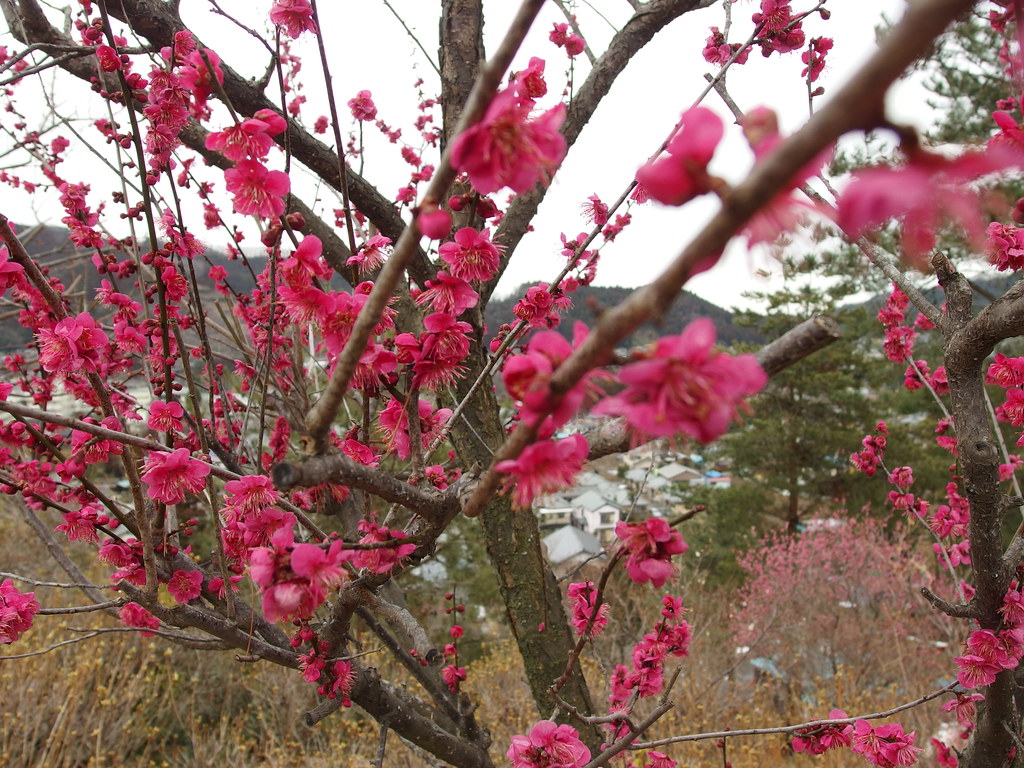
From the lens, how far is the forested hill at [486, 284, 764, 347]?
50 centimetres

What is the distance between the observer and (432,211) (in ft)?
1.96

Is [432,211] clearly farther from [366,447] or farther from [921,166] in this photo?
[366,447]

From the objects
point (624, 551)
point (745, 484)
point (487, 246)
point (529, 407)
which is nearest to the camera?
point (529, 407)

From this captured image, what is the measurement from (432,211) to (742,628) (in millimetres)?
10747

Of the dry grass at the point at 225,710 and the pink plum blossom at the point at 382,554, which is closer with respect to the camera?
the pink plum blossom at the point at 382,554

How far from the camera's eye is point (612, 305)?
26.2 inches

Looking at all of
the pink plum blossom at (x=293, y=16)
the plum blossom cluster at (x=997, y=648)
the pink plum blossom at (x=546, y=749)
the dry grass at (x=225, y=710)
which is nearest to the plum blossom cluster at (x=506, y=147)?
the pink plum blossom at (x=293, y=16)

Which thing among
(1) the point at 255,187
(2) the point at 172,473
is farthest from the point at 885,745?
(1) the point at 255,187

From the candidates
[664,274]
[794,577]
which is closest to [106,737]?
[664,274]

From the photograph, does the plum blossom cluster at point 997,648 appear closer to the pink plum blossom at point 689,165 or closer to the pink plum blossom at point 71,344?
the pink plum blossom at point 689,165

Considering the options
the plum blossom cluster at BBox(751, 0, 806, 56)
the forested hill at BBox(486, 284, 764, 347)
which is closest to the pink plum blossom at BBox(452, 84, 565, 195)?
the forested hill at BBox(486, 284, 764, 347)

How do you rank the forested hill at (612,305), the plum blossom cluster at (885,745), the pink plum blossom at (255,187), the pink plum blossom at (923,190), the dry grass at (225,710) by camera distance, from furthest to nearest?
1. the dry grass at (225,710)
2. the plum blossom cluster at (885,745)
3. the pink plum blossom at (255,187)
4. the forested hill at (612,305)
5. the pink plum blossom at (923,190)

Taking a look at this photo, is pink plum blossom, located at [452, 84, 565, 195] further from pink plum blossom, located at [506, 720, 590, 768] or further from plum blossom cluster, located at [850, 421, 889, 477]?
plum blossom cluster, located at [850, 421, 889, 477]

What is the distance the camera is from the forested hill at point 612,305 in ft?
1.64
